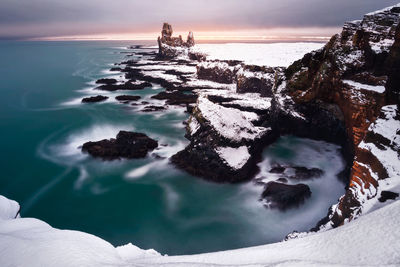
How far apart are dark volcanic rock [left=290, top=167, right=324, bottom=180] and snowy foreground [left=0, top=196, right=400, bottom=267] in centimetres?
1019

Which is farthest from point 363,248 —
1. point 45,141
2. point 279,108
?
point 45,141

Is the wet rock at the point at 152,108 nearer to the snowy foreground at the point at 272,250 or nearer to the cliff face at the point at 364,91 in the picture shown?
the cliff face at the point at 364,91

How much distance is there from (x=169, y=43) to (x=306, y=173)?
334 ft

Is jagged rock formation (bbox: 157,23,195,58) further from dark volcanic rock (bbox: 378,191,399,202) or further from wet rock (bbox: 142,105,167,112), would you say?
dark volcanic rock (bbox: 378,191,399,202)

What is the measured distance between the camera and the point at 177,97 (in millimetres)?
35500

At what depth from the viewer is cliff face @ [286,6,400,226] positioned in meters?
7.14

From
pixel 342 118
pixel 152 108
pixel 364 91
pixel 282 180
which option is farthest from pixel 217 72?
pixel 364 91

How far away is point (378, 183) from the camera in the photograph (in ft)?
21.9

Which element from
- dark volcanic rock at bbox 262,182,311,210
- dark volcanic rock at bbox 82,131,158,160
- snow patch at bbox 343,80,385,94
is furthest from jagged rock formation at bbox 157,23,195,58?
snow patch at bbox 343,80,385,94

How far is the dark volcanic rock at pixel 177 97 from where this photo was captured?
109ft

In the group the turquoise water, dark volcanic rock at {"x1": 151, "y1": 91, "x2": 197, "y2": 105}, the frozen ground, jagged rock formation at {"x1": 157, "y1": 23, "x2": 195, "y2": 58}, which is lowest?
the turquoise water

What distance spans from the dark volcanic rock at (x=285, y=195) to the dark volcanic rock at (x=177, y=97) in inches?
850

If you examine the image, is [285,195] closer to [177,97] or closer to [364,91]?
[364,91]

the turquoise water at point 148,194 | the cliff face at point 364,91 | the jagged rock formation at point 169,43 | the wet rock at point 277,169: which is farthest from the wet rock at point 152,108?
the jagged rock formation at point 169,43
